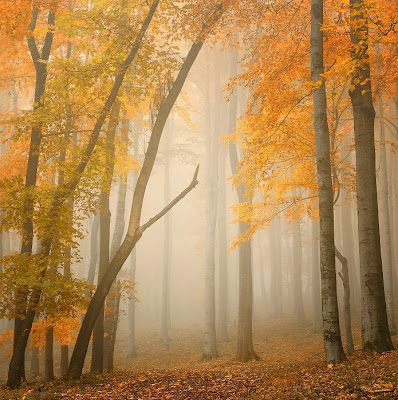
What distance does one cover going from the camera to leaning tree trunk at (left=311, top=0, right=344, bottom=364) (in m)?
7.37

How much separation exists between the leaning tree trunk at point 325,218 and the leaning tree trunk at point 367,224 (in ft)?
2.28

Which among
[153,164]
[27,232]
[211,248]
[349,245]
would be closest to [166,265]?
[211,248]

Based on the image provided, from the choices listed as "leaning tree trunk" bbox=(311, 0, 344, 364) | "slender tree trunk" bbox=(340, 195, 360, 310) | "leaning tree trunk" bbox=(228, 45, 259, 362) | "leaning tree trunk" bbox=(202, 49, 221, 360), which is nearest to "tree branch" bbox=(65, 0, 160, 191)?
"leaning tree trunk" bbox=(311, 0, 344, 364)

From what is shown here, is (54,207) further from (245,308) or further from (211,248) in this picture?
(211,248)

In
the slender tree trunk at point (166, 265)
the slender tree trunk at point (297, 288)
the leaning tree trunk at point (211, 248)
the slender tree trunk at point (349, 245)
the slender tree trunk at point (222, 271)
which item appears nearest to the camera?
the leaning tree trunk at point (211, 248)

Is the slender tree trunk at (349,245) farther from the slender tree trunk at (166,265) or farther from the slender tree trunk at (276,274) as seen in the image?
the slender tree trunk at (166,265)

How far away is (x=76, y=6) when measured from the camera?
42.8ft

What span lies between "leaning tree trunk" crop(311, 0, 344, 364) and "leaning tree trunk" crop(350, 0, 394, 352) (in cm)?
69

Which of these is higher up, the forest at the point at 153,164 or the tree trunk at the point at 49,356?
the forest at the point at 153,164

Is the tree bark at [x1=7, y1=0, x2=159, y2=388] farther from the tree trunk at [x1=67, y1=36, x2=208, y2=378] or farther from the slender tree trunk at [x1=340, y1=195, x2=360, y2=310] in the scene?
the slender tree trunk at [x1=340, y1=195, x2=360, y2=310]

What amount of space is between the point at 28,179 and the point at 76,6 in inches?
263

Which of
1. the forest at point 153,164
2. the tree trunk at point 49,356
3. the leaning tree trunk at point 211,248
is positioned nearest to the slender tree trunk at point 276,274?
the leaning tree trunk at point 211,248

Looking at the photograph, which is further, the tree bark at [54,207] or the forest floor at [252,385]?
the tree bark at [54,207]

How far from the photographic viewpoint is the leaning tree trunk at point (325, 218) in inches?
290
